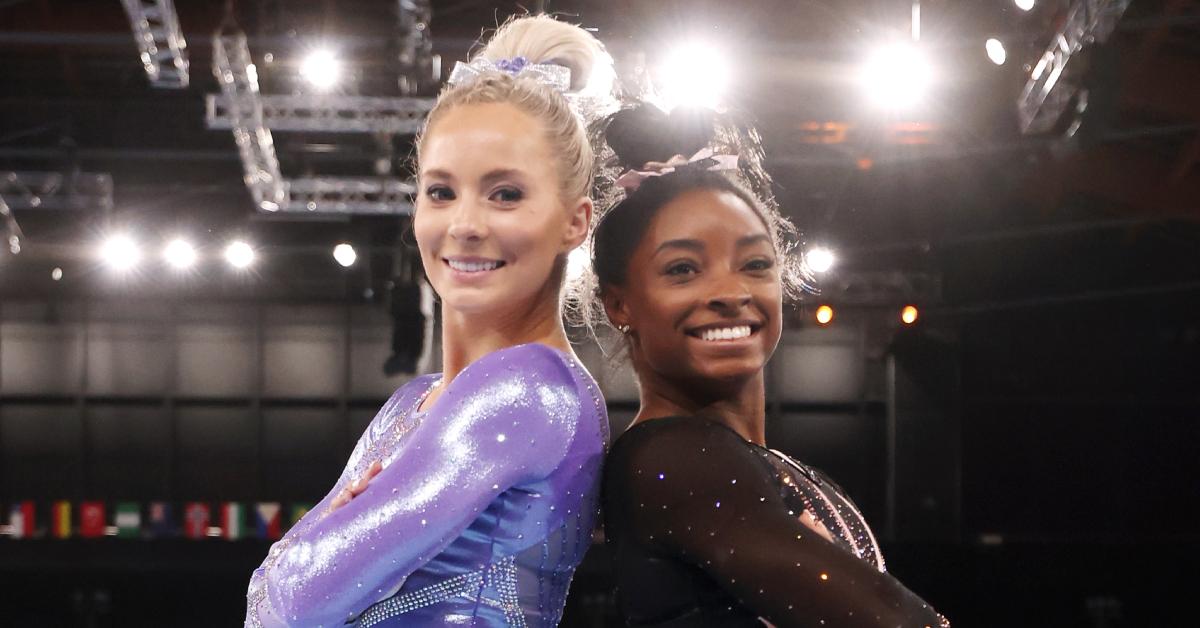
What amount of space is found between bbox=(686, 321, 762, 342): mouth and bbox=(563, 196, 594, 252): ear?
0.18 metres

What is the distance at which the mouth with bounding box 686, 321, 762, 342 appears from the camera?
132 cm

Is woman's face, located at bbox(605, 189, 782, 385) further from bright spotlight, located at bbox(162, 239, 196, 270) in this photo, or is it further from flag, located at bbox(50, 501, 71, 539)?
flag, located at bbox(50, 501, 71, 539)

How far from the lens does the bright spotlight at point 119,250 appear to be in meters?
7.31

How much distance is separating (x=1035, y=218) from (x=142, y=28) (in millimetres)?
6107

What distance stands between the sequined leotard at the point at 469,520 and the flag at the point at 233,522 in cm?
805

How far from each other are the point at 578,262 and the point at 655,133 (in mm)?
190

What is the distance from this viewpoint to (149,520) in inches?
355

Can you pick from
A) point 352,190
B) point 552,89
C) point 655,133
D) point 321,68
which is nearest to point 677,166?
point 655,133

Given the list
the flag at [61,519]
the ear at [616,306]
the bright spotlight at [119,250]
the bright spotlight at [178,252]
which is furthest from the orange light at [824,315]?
the ear at [616,306]

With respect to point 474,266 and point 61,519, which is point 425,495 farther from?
point 61,519

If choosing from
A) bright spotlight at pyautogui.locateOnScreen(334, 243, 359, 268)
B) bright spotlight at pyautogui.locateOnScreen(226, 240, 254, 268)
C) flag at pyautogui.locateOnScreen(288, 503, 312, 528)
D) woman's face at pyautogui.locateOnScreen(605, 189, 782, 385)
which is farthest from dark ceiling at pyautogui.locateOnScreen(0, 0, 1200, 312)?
woman's face at pyautogui.locateOnScreen(605, 189, 782, 385)

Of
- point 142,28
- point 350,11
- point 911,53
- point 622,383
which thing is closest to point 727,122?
point 911,53

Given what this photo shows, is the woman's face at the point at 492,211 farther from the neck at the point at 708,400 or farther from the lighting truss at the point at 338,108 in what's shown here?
the lighting truss at the point at 338,108

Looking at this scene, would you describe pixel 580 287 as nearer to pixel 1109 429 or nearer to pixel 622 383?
pixel 622 383
